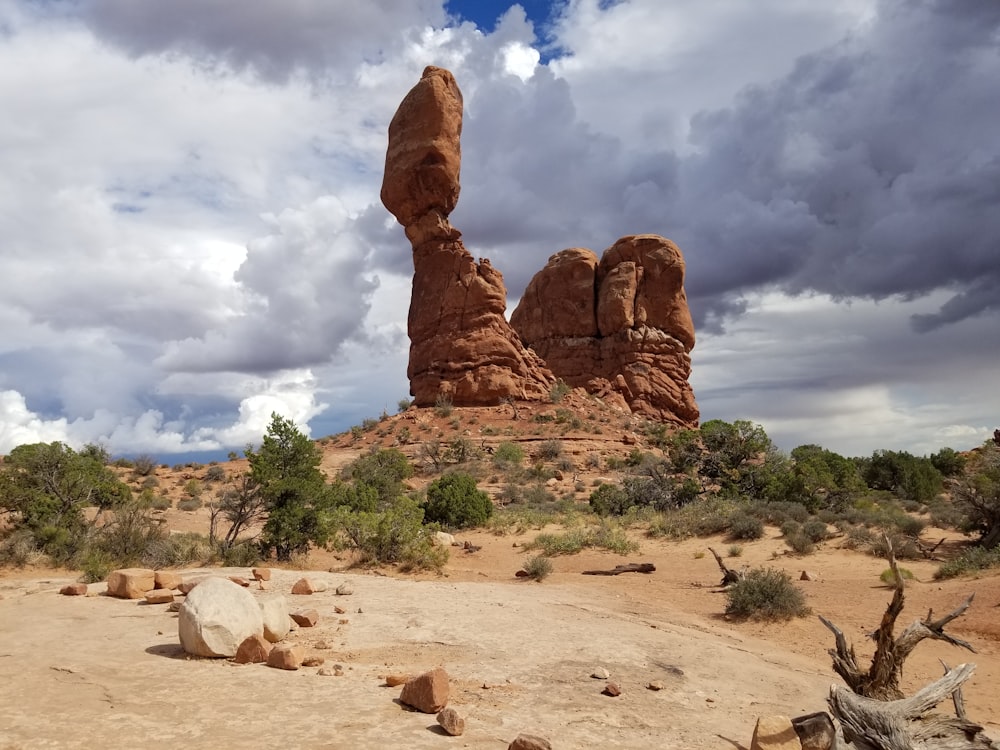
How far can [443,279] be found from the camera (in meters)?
48.9

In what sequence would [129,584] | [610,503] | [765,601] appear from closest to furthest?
[129,584] < [765,601] < [610,503]

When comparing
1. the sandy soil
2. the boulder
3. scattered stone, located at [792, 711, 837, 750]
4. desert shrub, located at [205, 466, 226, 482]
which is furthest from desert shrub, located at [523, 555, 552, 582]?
desert shrub, located at [205, 466, 226, 482]

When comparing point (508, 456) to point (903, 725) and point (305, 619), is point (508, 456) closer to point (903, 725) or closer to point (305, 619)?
point (305, 619)

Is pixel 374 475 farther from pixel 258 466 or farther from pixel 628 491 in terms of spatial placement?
pixel 258 466

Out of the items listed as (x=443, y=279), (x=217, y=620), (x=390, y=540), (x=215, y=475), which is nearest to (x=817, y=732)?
(x=217, y=620)

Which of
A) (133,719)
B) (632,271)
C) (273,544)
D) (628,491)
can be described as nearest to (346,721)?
(133,719)

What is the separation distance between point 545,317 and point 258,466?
51209 millimetres

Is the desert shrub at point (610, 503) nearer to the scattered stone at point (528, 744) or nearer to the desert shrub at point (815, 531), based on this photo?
the desert shrub at point (815, 531)

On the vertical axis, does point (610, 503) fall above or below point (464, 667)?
above

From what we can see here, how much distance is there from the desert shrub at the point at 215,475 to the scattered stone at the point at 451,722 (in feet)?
105

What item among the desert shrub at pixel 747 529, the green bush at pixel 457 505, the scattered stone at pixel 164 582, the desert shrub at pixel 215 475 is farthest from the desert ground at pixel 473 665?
the desert shrub at pixel 215 475

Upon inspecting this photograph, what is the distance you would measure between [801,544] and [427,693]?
44.8 feet

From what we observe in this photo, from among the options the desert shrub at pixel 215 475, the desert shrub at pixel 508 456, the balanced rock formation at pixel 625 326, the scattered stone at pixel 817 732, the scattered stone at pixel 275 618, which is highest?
the balanced rock formation at pixel 625 326

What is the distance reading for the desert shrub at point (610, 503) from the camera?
24438 millimetres
